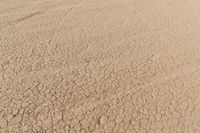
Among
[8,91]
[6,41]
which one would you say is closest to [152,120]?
[8,91]

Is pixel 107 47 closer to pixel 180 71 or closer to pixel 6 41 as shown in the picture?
pixel 180 71

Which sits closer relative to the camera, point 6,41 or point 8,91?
point 8,91

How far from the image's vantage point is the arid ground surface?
3.44m

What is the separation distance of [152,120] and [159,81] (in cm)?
78

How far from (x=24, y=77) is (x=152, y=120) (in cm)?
202

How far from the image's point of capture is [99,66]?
4.29 meters

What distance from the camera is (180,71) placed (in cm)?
419

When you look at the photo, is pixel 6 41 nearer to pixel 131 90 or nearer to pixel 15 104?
pixel 15 104

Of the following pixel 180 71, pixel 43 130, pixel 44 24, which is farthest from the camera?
pixel 44 24

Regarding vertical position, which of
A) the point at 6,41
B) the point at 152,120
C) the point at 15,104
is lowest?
the point at 152,120

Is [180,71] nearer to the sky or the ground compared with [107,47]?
nearer to the ground

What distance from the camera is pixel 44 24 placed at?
17.5 ft

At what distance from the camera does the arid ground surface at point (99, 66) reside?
11.3 ft

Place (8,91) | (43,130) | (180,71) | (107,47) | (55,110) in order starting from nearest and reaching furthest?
(43,130) → (55,110) → (8,91) → (180,71) → (107,47)
